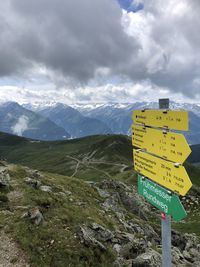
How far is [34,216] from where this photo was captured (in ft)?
72.6

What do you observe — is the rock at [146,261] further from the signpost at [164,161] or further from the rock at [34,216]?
the signpost at [164,161]

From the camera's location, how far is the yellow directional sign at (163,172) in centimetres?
936

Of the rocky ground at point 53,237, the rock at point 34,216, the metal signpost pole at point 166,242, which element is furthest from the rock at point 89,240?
the metal signpost pole at point 166,242

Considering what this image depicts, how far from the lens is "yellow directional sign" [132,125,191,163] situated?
31.1 feet

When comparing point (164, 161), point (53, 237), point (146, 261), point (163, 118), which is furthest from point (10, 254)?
point (163, 118)

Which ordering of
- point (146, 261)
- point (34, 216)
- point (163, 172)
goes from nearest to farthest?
point (163, 172) < point (146, 261) < point (34, 216)

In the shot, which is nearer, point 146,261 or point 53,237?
point 146,261

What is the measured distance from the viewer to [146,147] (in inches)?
451

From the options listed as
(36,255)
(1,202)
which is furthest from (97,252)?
(1,202)

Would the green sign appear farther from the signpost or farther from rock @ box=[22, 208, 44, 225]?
rock @ box=[22, 208, 44, 225]

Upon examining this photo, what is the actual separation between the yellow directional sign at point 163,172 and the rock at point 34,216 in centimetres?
1229

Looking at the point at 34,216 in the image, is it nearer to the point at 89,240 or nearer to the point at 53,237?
the point at 53,237

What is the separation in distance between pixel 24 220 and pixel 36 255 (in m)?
3.85

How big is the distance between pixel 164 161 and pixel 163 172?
0.37 m
